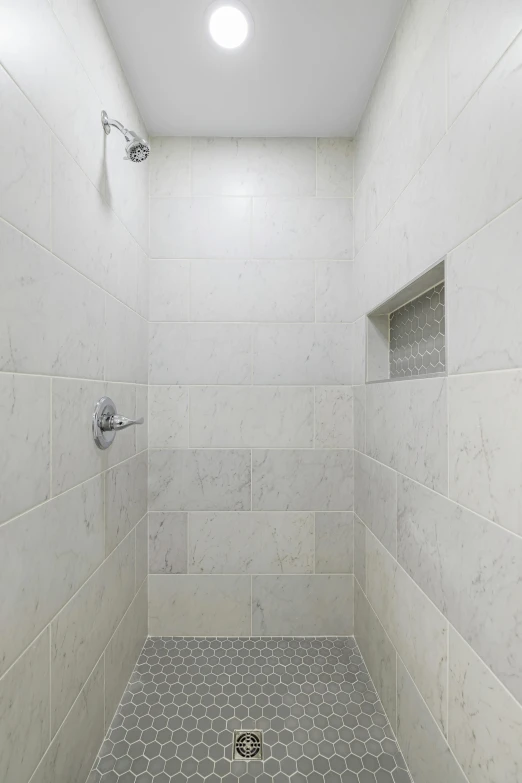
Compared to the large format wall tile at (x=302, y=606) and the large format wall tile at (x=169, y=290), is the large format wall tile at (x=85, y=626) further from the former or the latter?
the large format wall tile at (x=169, y=290)

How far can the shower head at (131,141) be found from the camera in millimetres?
1294

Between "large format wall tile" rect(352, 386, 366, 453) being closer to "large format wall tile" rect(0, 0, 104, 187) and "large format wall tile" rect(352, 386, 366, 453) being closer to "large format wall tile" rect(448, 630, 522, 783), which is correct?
"large format wall tile" rect(448, 630, 522, 783)

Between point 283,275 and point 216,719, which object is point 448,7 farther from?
point 216,719

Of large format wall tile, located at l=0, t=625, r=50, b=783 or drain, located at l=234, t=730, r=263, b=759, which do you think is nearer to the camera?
large format wall tile, located at l=0, t=625, r=50, b=783

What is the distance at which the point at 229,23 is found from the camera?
133 cm

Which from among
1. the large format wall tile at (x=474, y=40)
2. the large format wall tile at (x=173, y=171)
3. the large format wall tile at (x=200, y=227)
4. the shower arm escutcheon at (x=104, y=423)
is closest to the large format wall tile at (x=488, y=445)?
the large format wall tile at (x=474, y=40)

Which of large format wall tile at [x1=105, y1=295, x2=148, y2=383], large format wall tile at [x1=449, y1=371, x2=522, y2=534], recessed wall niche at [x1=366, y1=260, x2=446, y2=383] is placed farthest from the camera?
large format wall tile at [x1=105, y1=295, x2=148, y2=383]

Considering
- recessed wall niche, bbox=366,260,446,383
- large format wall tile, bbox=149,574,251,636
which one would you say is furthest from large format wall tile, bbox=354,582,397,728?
recessed wall niche, bbox=366,260,446,383

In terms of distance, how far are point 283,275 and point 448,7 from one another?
107 centimetres

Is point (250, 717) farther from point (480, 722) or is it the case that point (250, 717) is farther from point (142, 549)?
point (480, 722)

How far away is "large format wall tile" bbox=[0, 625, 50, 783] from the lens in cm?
80

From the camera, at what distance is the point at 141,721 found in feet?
4.58

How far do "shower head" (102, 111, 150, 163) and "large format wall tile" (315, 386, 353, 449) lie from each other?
3.85 feet

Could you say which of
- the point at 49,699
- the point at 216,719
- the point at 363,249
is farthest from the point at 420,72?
the point at 216,719
